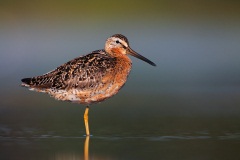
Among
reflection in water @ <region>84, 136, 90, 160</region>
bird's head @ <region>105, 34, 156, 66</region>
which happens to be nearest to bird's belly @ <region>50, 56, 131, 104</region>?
bird's head @ <region>105, 34, 156, 66</region>

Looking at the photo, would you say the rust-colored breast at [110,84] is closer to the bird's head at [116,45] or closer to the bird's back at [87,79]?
the bird's back at [87,79]

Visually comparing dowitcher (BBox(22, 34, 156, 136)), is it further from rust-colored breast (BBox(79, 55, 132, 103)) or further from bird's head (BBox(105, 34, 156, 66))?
bird's head (BBox(105, 34, 156, 66))

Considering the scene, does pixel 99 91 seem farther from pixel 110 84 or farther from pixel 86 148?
pixel 86 148

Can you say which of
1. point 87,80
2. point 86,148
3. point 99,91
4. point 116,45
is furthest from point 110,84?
point 86,148

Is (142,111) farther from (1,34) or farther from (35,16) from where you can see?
(35,16)

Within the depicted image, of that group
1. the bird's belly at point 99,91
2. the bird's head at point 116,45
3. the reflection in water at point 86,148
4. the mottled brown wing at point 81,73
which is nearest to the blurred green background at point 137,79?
the reflection in water at point 86,148

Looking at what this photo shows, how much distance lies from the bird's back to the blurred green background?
0.53 m

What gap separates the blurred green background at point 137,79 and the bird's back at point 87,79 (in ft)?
1.74

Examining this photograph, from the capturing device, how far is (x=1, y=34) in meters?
21.5

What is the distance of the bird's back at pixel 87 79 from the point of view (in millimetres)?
11039

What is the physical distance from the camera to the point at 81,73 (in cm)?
1112

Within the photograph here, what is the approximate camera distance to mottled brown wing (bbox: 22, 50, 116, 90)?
36.3 feet

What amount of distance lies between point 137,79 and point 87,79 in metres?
5.50

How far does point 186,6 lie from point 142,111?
1268cm
